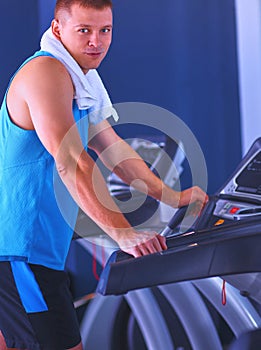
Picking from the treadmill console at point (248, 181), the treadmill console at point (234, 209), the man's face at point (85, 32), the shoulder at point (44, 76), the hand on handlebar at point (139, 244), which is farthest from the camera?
the treadmill console at point (248, 181)

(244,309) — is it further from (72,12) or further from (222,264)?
(72,12)

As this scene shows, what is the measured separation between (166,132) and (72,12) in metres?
2.09

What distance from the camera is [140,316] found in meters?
2.85

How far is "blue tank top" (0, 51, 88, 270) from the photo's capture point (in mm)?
1836

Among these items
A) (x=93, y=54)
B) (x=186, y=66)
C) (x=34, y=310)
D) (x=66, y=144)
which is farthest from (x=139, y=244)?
(x=186, y=66)

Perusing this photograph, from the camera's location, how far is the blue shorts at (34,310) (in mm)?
1866

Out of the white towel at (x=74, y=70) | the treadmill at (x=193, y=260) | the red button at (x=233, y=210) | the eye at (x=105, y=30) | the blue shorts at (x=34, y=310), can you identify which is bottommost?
the blue shorts at (x=34, y=310)

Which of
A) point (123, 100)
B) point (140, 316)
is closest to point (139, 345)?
point (140, 316)

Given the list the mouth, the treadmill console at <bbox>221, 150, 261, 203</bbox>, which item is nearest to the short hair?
the mouth

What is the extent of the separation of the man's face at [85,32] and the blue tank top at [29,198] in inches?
3.2

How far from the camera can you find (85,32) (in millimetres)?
1851

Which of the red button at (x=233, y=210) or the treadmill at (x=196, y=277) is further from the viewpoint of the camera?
the red button at (x=233, y=210)

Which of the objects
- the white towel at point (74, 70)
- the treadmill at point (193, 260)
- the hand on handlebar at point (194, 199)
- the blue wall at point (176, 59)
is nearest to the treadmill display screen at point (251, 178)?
the hand on handlebar at point (194, 199)

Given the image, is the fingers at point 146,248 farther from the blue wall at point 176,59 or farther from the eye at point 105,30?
the blue wall at point 176,59
